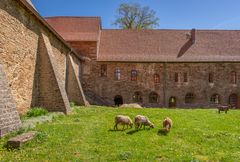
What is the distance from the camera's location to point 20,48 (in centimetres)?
1313

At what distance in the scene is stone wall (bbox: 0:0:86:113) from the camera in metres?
11.5

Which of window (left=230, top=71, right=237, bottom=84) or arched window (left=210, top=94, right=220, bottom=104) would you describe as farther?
window (left=230, top=71, right=237, bottom=84)

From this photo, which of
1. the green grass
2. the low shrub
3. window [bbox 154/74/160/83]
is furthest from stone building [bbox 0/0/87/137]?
window [bbox 154/74/160/83]

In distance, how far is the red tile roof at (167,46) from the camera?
3041cm

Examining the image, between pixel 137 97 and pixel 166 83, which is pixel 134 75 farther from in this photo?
pixel 166 83

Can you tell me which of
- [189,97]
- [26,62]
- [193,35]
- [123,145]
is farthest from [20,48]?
[193,35]

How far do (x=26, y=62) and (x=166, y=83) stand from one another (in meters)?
18.8

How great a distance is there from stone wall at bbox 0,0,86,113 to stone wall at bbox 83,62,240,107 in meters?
13.8

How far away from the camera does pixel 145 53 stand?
30.9m

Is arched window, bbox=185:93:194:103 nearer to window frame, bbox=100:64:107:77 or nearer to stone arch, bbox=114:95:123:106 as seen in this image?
stone arch, bbox=114:95:123:106

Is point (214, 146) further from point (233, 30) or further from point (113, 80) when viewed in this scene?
point (233, 30)

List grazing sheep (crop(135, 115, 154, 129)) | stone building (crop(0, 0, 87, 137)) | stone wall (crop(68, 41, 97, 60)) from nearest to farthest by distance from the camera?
1. grazing sheep (crop(135, 115, 154, 129))
2. stone building (crop(0, 0, 87, 137))
3. stone wall (crop(68, 41, 97, 60))

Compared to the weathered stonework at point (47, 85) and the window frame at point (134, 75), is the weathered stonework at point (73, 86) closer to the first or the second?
the weathered stonework at point (47, 85)

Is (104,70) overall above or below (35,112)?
above
